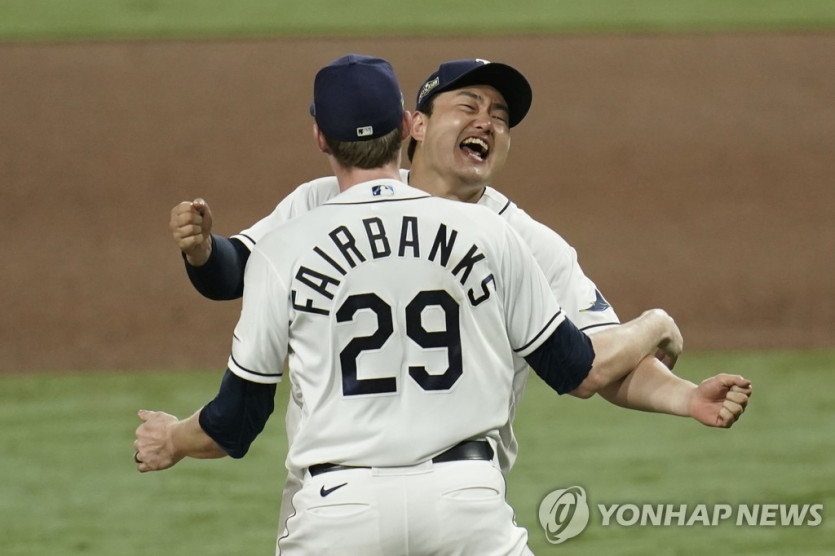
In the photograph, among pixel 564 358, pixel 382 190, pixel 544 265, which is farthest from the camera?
pixel 544 265

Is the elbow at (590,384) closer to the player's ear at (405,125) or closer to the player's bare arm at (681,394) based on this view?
the player's bare arm at (681,394)

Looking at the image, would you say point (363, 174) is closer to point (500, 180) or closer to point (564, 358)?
point (564, 358)

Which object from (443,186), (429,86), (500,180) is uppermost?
(500,180)

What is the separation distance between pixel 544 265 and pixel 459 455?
3.12ft

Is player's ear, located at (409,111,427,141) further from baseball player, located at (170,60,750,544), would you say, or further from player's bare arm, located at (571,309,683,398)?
player's bare arm, located at (571,309,683,398)

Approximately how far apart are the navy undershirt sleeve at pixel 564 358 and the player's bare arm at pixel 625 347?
0.06 metres

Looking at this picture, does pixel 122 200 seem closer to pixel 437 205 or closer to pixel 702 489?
pixel 702 489

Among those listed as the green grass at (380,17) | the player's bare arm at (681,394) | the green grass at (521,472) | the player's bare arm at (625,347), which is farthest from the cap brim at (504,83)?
the green grass at (380,17)

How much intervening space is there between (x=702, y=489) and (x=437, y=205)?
3512 millimetres

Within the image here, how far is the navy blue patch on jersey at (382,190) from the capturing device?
2.96 meters

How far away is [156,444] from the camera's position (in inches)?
124

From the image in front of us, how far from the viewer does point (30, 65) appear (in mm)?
11516

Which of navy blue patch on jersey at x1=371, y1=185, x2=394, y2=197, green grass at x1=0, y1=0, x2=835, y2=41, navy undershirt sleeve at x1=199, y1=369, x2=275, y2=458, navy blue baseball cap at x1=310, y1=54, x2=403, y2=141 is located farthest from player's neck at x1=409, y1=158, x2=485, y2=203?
green grass at x1=0, y1=0, x2=835, y2=41

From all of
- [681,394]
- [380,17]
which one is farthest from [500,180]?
[681,394]
